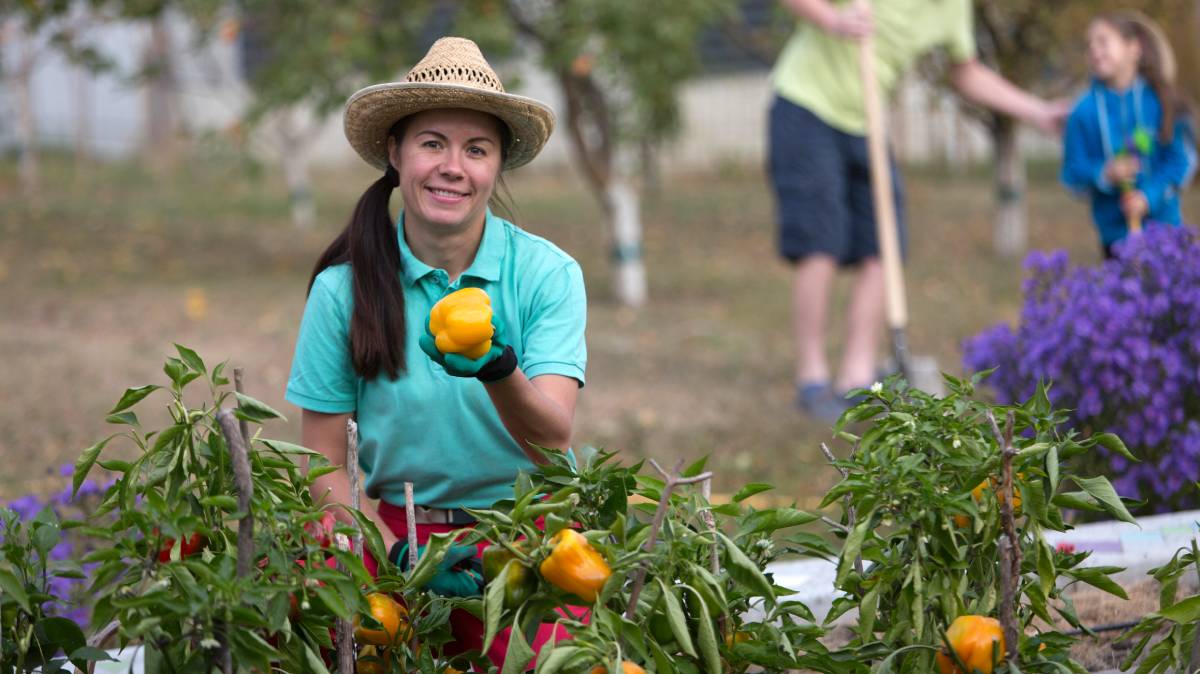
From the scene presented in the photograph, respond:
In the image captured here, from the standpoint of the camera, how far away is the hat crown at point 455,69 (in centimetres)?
260

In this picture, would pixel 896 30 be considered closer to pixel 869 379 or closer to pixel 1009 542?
pixel 869 379

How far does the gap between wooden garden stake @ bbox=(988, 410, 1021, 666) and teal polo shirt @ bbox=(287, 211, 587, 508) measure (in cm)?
92

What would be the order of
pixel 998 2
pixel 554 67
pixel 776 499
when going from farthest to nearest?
1. pixel 998 2
2. pixel 554 67
3. pixel 776 499

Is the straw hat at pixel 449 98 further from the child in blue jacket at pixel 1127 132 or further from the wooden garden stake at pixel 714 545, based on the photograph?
the child in blue jacket at pixel 1127 132

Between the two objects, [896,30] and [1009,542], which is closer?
[1009,542]

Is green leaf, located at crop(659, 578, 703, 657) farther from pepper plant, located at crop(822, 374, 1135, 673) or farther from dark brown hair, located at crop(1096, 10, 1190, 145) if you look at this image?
dark brown hair, located at crop(1096, 10, 1190, 145)

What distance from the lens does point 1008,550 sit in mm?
1970

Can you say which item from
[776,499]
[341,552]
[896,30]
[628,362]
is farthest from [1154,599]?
[628,362]

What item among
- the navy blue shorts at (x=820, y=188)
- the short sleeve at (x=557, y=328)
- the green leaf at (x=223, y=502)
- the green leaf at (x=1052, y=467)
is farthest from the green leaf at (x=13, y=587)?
the navy blue shorts at (x=820, y=188)

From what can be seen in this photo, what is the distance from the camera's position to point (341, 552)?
6.28 feet

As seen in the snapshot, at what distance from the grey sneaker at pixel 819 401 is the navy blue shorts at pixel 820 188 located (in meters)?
0.54

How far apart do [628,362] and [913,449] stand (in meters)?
4.93

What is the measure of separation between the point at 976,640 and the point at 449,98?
1.31 m

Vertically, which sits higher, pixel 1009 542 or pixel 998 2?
pixel 998 2
